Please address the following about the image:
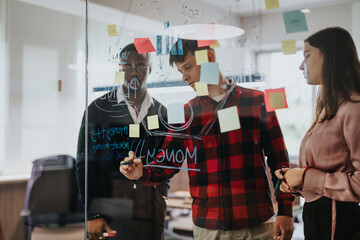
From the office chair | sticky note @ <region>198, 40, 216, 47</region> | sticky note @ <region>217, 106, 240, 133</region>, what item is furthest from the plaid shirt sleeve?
the office chair

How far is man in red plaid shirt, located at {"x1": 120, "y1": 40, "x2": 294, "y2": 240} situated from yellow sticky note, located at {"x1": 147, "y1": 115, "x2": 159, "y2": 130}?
124 mm

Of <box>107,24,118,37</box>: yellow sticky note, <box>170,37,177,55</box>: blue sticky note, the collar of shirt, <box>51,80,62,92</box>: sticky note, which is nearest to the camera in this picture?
<box>170,37,177,55</box>: blue sticky note

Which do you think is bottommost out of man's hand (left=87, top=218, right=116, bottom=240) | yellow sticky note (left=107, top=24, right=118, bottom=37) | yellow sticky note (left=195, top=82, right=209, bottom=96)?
man's hand (left=87, top=218, right=116, bottom=240)

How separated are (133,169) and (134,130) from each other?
200 mm

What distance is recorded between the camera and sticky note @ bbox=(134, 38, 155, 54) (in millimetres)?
1947

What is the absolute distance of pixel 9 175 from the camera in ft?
9.22

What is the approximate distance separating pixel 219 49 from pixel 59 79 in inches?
54.8

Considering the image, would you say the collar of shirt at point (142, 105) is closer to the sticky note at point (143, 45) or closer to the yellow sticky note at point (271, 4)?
the sticky note at point (143, 45)

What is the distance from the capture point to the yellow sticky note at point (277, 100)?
5.25 feet

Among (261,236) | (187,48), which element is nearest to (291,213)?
(261,236)

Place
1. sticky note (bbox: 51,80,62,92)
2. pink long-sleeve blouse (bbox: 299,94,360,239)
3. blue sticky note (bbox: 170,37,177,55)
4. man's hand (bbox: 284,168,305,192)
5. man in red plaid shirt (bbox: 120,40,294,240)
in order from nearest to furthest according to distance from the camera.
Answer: pink long-sleeve blouse (bbox: 299,94,360,239) < man's hand (bbox: 284,168,305,192) < man in red plaid shirt (bbox: 120,40,294,240) < blue sticky note (bbox: 170,37,177,55) < sticky note (bbox: 51,80,62,92)

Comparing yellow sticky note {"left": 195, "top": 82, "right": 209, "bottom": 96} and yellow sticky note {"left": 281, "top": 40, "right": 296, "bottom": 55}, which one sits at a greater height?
yellow sticky note {"left": 281, "top": 40, "right": 296, "bottom": 55}

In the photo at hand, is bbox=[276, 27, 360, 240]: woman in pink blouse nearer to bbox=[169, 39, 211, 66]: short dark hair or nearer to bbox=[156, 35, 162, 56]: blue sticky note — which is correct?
bbox=[169, 39, 211, 66]: short dark hair

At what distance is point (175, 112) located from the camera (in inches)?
73.2
